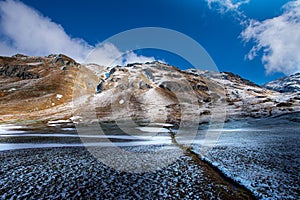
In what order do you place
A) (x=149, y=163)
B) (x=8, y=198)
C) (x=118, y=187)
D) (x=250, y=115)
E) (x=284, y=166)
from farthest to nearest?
1. (x=250, y=115)
2. (x=149, y=163)
3. (x=284, y=166)
4. (x=118, y=187)
5. (x=8, y=198)

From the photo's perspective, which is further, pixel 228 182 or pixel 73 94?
pixel 73 94

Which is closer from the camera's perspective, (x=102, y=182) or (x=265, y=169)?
(x=102, y=182)

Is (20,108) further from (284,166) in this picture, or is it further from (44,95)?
(284,166)

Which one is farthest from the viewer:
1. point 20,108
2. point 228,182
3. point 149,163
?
point 20,108

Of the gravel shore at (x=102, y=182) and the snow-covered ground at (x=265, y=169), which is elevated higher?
the snow-covered ground at (x=265, y=169)

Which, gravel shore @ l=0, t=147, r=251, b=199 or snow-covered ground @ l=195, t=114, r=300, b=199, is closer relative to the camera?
gravel shore @ l=0, t=147, r=251, b=199

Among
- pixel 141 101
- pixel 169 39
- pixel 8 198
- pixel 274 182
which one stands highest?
pixel 169 39

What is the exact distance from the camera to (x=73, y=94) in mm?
190125

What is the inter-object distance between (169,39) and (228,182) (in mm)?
65411

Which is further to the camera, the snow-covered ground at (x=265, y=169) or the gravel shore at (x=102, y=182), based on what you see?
the snow-covered ground at (x=265, y=169)

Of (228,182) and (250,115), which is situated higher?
(250,115)

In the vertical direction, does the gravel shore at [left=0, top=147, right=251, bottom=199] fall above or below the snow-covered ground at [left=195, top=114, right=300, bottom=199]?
below

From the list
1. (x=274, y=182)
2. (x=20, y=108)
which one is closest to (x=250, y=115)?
(x=274, y=182)

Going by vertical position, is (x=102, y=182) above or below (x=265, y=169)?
below
